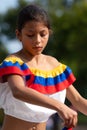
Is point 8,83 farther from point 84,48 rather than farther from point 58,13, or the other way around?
point 58,13

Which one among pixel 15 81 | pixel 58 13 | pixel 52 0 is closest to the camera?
pixel 15 81

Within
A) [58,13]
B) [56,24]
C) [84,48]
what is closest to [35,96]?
[84,48]

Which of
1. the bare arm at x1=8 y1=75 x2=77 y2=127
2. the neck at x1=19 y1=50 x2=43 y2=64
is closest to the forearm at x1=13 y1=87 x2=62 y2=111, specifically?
the bare arm at x1=8 y1=75 x2=77 y2=127

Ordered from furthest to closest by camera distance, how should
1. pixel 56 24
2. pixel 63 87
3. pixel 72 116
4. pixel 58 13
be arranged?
pixel 58 13
pixel 56 24
pixel 63 87
pixel 72 116

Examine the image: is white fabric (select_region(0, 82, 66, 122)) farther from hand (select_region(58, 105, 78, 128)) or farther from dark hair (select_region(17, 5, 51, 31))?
hand (select_region(58, 105, 78, 128))

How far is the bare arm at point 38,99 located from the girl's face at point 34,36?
20 centimetres

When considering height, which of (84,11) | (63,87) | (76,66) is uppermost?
(63,87)

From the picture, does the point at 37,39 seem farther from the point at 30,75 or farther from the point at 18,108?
the point at 18,108

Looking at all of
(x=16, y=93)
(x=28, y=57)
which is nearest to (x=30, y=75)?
(x=28, y=57)

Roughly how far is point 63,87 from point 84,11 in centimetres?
2148

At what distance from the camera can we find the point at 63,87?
290 centimetres

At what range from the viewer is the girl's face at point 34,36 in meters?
2.75

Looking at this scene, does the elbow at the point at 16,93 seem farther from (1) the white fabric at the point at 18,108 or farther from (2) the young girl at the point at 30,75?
(1) the white fabric at the point at 18,108

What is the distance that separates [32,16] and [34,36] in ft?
0.32
